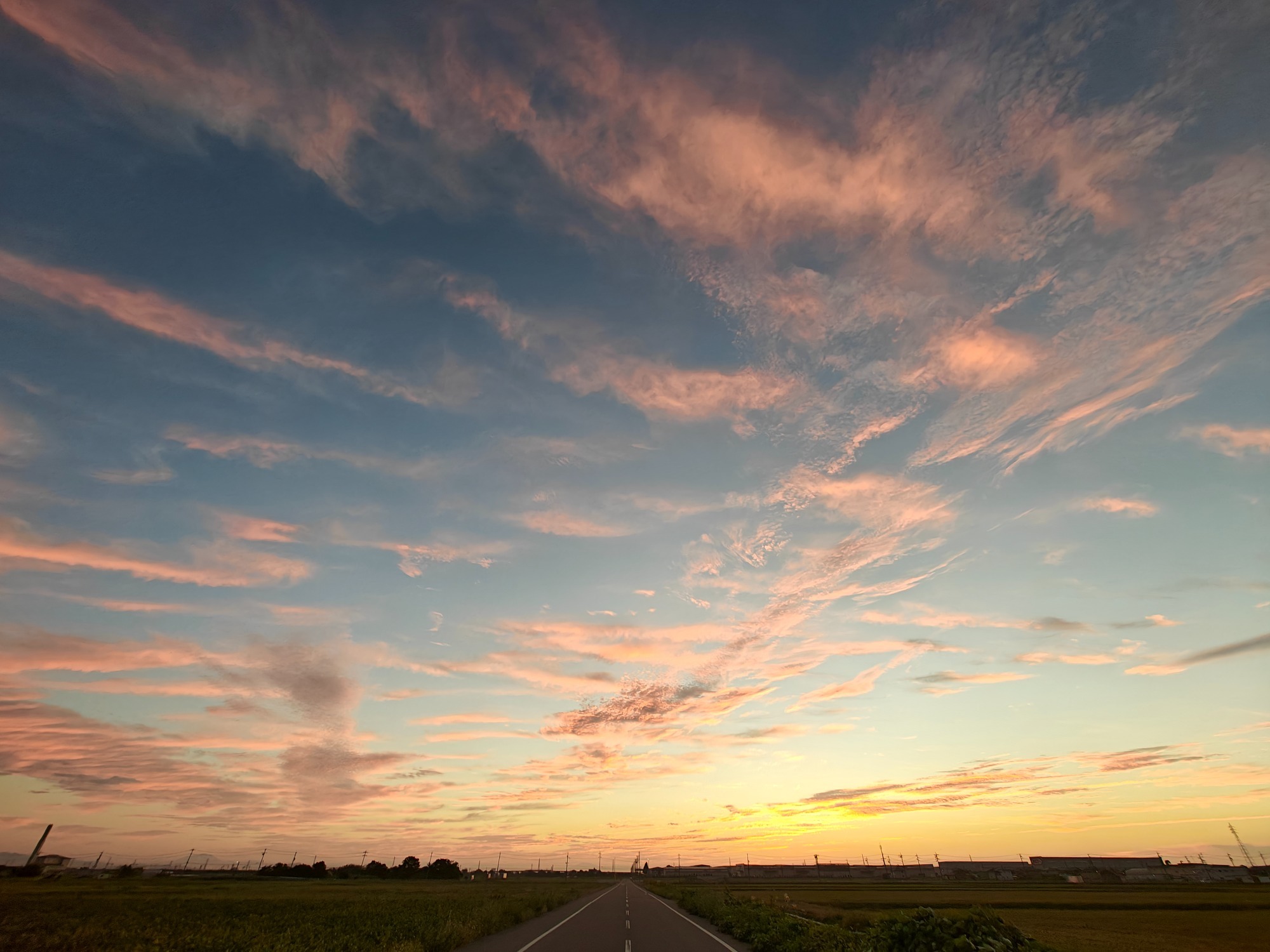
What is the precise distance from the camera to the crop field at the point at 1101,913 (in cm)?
3547

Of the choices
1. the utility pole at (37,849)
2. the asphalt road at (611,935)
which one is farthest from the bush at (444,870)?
the asphalt road at (611,935)

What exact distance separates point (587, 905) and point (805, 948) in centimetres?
3663

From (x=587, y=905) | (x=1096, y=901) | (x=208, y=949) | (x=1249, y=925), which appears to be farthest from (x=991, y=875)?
(x=208, y=949)

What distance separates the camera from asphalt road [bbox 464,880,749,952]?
19.9 metres

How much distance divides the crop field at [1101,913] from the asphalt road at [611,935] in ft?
20.7

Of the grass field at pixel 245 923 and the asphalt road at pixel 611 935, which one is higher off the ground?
the grass field at pixel 245 923

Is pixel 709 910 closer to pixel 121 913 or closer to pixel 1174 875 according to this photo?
pixel 121 913

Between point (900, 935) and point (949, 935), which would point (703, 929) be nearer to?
point (900, 935)

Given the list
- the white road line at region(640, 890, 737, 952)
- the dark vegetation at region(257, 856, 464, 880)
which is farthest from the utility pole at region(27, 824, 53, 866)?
the white road line at region(640, 890, 737, 952)

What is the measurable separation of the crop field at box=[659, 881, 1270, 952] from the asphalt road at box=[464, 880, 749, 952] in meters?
6.30

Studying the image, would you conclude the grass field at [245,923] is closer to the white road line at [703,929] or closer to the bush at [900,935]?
the white road line at [703,929]

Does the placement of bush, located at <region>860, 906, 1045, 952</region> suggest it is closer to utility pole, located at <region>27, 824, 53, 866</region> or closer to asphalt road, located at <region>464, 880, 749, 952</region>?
asphalt road, located at <region>464, 880, 749, 952</region>

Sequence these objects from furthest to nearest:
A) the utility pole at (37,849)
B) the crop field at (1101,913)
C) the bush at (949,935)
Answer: the utility pole at (37,849) < the crop field at (1101,913) < the bush at (949,935)

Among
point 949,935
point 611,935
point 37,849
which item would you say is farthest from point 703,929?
point 37,849
